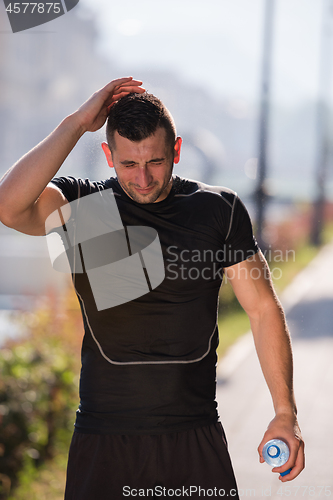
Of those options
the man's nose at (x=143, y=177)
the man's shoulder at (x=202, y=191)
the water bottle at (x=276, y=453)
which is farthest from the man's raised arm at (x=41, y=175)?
the water bottle at (x=276, y=453)

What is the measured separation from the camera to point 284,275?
3131mm

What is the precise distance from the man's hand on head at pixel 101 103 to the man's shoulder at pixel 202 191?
0.33m

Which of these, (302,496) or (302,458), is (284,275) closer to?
→ (302,496)

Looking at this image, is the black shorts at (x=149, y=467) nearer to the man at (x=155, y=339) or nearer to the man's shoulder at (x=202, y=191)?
the man at (x=155, y=339)

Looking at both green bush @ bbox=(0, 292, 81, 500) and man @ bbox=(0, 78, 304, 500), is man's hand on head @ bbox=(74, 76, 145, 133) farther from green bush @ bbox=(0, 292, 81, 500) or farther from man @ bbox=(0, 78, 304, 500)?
green bush @ bbox=(0, 292, 81, 500)

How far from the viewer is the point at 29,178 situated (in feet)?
4.71

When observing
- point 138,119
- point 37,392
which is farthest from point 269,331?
point 37,392

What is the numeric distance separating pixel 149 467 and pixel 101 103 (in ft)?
3.77

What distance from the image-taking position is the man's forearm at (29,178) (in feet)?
4.71

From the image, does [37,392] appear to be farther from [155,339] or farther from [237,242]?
[237,242]

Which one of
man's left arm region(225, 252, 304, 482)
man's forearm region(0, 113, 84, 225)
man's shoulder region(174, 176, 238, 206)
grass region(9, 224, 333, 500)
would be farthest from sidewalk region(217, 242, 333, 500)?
man's forearm region(0, 113, 84, 225)

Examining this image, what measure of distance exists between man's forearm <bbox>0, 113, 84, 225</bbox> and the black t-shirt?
0.46ft

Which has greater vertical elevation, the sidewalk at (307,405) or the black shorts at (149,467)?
the black shorts at (149,467)

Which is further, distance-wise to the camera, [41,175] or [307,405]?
[307,405]
